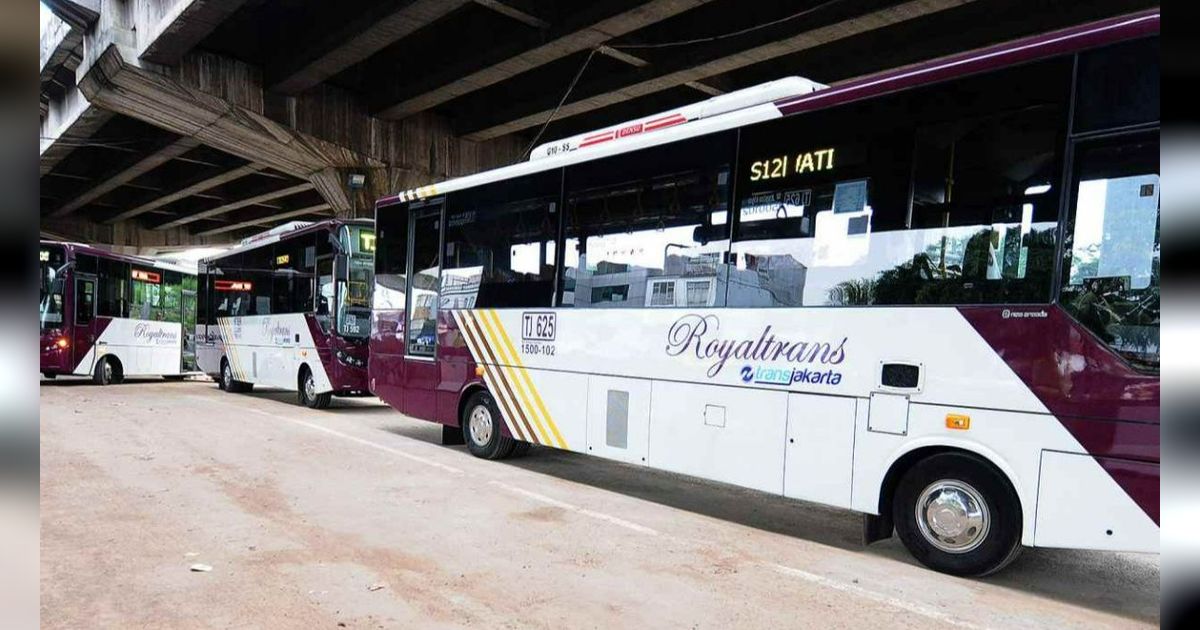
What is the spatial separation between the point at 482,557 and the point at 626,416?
2.33 metres

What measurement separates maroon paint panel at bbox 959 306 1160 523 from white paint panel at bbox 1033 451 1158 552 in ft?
0.23

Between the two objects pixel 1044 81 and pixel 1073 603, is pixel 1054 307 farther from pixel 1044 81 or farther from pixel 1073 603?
pixel 1073 603

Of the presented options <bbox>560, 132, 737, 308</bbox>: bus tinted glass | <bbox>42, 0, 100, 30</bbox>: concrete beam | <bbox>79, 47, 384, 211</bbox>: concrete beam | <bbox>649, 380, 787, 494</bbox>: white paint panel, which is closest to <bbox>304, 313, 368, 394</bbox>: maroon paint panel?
<bbox>79, 47, 384, 211</bbox>: concrete beam

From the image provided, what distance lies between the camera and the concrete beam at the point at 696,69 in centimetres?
1041

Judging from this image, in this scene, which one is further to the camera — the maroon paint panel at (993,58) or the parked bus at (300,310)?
the parked bus at (300,310)

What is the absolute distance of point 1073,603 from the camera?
14.5 feet

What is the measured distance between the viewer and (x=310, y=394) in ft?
47.0

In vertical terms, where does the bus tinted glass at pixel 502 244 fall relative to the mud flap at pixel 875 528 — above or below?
above

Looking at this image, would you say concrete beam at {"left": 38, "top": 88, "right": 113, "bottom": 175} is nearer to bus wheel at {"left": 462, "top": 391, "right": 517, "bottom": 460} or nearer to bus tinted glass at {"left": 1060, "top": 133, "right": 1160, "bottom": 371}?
bus wheel at {"left": 462, "top": 391, "right": 517, "bottom": 460}

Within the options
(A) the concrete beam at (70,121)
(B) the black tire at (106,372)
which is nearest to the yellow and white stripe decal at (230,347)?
(B) the black tire at (106,372)

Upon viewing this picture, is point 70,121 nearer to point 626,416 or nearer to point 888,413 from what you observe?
point 626,416

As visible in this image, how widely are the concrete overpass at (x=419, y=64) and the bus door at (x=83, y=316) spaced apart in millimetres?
3063

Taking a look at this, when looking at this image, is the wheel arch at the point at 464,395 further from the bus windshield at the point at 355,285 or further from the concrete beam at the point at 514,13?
the concrete beam at the point at 514,13

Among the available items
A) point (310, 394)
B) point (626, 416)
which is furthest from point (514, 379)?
point (310, 394)
